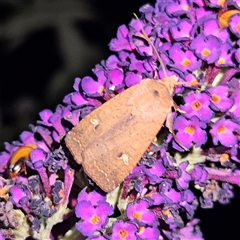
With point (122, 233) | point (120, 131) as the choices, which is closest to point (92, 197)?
point (122, 233)

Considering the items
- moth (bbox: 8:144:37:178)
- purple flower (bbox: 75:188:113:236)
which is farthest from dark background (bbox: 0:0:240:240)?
purple flower (bbox: 75:188:113:236)

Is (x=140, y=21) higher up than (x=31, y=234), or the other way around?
(x=140, y=21)

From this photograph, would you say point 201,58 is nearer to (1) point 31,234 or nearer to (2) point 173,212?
(2) point 173,212

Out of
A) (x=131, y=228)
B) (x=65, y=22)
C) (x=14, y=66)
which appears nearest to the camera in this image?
→ (x=131, y=228)

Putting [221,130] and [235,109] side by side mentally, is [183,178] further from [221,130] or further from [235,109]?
[235,109]

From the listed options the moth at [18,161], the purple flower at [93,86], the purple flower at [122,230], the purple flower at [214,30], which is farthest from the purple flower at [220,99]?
the moth at [18,161]

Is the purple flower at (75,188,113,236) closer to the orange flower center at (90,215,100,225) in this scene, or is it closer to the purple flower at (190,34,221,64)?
the orange flower center at (90,215,100,225)

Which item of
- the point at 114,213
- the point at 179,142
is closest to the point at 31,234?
the point at 114,213

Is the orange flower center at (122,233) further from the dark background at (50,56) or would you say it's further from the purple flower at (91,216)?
the dark background at (50,56)
